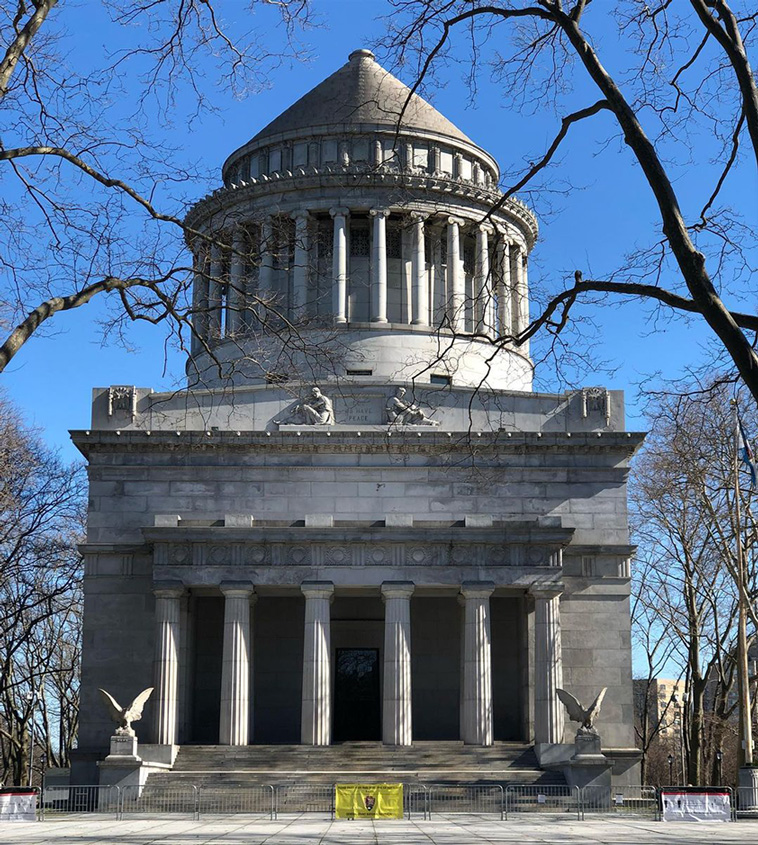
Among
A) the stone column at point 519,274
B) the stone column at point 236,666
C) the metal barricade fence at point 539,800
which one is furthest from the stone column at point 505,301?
the metal barricade fence at point 539,800

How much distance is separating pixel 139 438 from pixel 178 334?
96.4 feet

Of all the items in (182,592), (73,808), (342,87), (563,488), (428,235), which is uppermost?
(342,87)

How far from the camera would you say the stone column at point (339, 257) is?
206ft

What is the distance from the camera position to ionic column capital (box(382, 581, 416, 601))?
46.2m

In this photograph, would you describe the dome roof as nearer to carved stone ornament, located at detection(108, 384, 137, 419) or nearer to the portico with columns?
carved stone ornament, located at detection(108, 384, 137, 419)

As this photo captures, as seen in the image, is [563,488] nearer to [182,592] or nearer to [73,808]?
[182,592]

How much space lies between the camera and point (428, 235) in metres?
65.3

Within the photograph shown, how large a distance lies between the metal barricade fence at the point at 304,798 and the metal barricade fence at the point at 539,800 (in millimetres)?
5386

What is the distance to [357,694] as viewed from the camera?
51.4 metres

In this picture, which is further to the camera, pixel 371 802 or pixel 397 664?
pixel 397 664

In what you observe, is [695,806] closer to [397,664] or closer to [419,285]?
[397,664]

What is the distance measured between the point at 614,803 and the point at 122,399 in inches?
927

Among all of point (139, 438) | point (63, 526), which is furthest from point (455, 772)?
point (63, 526)

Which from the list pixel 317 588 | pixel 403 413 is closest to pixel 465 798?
pixel 317 588
